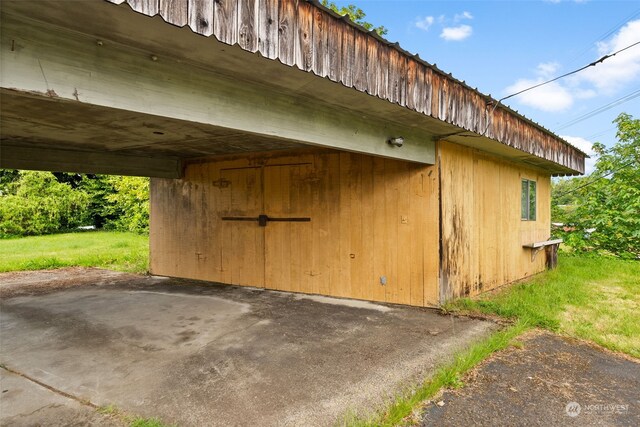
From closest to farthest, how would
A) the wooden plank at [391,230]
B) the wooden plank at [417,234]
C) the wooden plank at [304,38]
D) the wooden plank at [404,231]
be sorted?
1. the wooden plank at [304,38]
2. the wooden plank at [417,234]
3. the wooden plank at [404,231]
4. the wooden plank at [391,230]

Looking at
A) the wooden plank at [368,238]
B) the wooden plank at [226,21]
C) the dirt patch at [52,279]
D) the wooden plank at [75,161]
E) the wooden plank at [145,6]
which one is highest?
the wooden plank at [226,21]

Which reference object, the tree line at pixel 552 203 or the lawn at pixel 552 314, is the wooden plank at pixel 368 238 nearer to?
the lawn at pixel 552 314

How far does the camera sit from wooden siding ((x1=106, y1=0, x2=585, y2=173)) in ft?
6.31

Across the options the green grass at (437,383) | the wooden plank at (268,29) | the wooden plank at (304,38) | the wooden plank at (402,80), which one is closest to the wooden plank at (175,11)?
the wooden plank at (268,29)

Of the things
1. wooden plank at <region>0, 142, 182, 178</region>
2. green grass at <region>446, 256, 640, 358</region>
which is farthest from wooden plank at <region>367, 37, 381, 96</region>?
wooden plank at <region>0, 142, 182, 178</region>

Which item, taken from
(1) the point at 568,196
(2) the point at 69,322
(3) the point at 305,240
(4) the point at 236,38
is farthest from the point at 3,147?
(1) the point at 568,196

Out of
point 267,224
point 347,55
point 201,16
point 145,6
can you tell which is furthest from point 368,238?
point 145,6

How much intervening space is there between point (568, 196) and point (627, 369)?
11023 millimetres

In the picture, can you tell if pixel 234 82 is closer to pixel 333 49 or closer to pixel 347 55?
pixel 333 49

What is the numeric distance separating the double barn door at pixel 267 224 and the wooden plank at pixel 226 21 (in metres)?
3.70

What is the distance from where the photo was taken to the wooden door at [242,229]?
6223 millimetres

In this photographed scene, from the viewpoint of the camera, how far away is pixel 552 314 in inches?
167

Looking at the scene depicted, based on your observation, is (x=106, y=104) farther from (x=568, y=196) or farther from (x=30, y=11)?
(x=568, y=196)

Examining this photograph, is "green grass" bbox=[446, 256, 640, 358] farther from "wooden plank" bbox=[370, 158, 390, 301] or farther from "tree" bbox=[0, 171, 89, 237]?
"tree" bbox=[0, 171, 89, 237]
